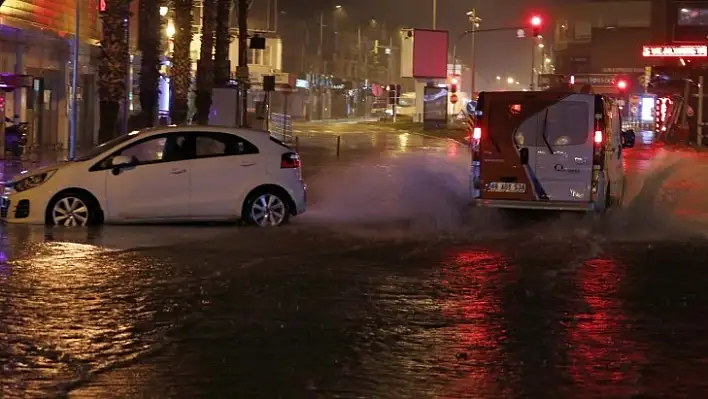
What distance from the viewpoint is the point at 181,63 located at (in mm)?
30969

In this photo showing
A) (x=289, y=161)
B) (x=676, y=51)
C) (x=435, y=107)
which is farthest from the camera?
(x=435, y=107)

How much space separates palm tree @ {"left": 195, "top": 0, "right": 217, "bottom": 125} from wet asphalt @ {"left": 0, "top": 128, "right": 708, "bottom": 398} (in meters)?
15.9

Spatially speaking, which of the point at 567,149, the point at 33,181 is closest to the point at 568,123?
the point at 567,149

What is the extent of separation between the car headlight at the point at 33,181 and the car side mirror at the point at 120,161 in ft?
2.66

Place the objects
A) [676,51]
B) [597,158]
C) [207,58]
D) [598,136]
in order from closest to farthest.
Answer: [598,136] → [597,158] → [207,58] → [676,51]

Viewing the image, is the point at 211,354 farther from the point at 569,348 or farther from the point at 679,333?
the point at 679,333

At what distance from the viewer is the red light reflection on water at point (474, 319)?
6703mm

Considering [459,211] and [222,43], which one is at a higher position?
[222,43]

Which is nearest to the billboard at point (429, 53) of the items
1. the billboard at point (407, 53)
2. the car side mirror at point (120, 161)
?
the billboard at point (407, 53)

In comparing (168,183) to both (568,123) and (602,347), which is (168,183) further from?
(602,347)

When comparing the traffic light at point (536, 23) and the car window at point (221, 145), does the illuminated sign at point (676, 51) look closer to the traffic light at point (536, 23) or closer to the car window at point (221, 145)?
the traffic light at point (536, 23)

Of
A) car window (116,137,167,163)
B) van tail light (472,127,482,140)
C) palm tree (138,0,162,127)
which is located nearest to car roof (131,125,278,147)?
car window (116,137,167,163)

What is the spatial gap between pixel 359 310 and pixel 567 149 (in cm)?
773

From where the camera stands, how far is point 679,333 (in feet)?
27.3
